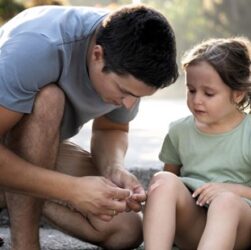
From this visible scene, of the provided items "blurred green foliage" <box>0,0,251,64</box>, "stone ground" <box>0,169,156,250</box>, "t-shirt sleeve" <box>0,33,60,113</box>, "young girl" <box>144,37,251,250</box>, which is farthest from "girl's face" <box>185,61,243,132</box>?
"blurred green foliage" <box>0,0,251,64</box>

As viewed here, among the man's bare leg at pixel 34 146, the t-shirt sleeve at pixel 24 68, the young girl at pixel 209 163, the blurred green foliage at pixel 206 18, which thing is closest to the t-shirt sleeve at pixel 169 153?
the young girl at pixel 209 163

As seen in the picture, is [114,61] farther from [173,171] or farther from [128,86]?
[173,171]

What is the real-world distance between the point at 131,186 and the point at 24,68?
1.75 ft

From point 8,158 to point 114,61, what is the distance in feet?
1.38

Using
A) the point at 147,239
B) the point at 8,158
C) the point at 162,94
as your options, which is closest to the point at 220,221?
the point at 147,239

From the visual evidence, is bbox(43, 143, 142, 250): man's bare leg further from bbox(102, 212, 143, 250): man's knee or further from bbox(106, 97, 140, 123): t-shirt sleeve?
bbox(106, 97, 140, 123): t-shirt sleeve

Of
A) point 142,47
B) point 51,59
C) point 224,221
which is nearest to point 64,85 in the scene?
→ point 51,59

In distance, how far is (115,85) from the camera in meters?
2.38

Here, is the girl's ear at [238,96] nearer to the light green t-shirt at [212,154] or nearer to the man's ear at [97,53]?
the light green t-shirt at [212,154]

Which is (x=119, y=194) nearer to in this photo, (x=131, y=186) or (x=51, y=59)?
(x=131, y=186)

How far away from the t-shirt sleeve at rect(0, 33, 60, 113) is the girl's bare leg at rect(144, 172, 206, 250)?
47cm

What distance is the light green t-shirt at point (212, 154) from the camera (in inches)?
104

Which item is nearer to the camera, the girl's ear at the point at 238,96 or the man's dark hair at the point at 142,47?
the man's dark hair at the point at 142,47

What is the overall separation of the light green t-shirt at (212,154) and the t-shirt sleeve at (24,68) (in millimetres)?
574
